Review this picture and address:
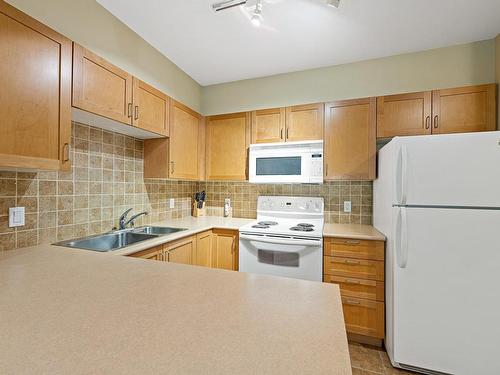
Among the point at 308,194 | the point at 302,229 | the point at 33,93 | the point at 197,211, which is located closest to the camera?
the point at 33,93

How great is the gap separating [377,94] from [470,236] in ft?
5.05

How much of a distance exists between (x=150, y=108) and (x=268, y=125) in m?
1.17

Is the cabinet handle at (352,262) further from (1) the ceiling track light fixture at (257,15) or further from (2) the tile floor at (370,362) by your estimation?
(1) the ceiling track light fixture at (257,15)

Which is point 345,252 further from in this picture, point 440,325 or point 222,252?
point 222,252

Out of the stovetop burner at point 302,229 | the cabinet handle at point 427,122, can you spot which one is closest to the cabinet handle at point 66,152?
the stovetop burner at point 302,229

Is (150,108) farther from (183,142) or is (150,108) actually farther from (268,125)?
(268,125)

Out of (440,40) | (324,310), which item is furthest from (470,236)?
(440,40)

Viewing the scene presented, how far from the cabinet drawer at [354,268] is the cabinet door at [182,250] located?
1.15 metres

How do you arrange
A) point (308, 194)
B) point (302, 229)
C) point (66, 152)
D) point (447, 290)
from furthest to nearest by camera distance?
point (308, 194), point (302, 229), point (447, 290), point (66, 152)

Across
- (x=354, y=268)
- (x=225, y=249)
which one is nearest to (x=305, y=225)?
(x=354, y=268)

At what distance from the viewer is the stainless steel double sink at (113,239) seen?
5.60 ft

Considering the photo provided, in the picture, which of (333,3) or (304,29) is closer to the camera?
(333,3)

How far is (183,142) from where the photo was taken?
248 cm

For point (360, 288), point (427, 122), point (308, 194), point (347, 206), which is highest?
point (427, 122)
